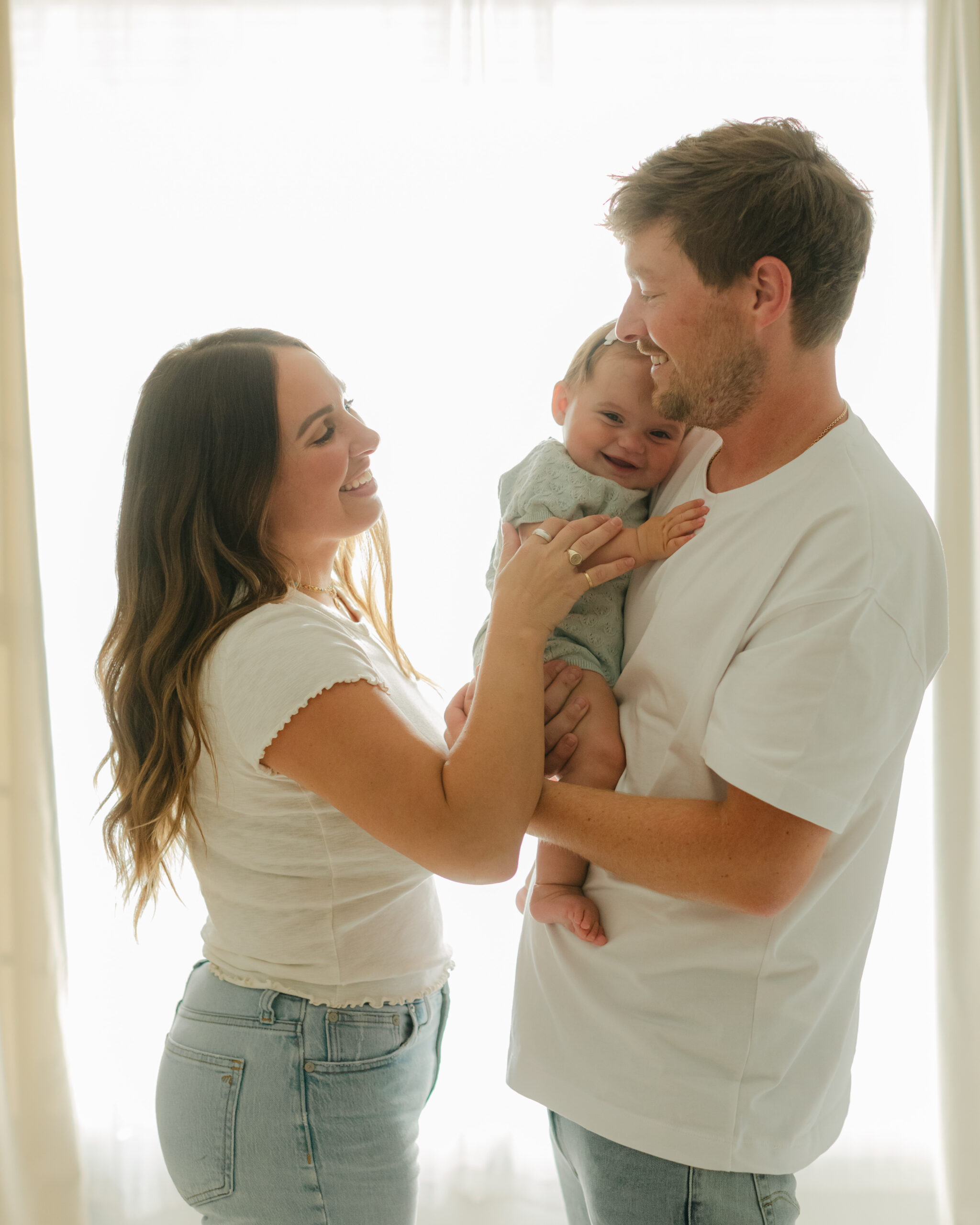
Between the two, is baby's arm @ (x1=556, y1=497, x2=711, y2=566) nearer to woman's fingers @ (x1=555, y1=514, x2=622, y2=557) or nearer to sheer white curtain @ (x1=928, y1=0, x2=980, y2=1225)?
woman's fingers @ (x1=555, y1=514, x2=622, y2=557)

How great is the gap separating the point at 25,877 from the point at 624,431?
74.1 inches

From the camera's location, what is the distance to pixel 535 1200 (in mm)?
2426

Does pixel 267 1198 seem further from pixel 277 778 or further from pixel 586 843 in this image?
pixel 586 843

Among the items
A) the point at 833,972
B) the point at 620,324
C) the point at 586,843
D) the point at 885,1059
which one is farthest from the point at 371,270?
the point at 885,1059

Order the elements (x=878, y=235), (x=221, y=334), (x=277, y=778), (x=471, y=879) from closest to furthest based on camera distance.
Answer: (x=471, y=879) → (x=277, y=778) → (x=221, y=334) → (x=878, y=235)

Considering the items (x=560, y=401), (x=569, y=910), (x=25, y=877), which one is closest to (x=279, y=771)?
(x=569, y=910)

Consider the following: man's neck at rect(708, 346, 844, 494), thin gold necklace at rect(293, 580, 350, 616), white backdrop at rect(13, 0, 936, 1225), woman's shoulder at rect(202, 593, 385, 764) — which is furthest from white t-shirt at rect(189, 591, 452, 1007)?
white backdrop at rect(13, 0, 936, 1225)

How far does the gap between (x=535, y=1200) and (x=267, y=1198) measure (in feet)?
4.64

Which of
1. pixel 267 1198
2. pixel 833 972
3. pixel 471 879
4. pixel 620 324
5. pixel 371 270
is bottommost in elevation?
pixel 267 1198

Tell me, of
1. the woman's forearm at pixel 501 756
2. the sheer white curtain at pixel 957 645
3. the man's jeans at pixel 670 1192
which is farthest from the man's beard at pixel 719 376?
the sheer white curtain at pixel 957 645

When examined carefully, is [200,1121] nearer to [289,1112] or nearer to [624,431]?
[289,1112]

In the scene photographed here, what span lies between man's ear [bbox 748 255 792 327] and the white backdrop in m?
1.23

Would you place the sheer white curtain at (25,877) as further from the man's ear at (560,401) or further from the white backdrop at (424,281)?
the man's ear at (560,401)

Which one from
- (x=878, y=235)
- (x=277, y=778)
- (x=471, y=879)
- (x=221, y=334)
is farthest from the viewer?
→ (x=878, y=235)
